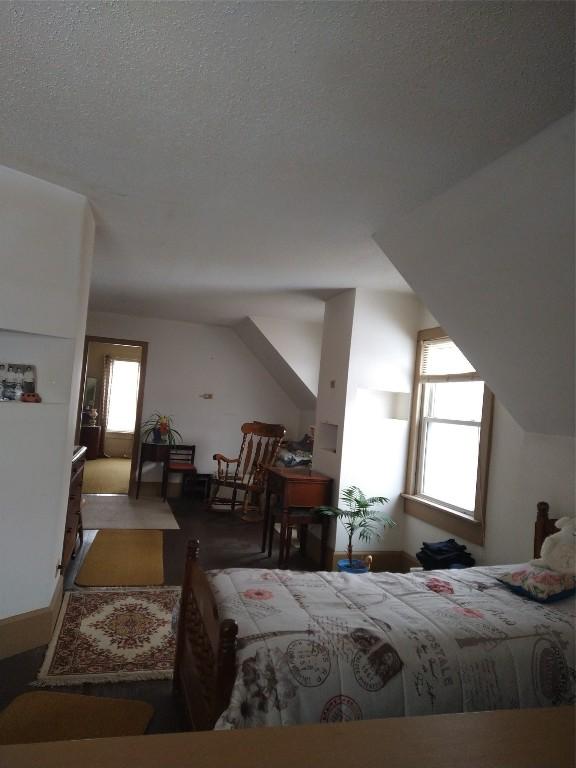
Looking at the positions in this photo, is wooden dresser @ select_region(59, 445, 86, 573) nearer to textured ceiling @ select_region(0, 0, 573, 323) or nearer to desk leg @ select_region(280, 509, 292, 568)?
desk leg @ select_region(280, 509, 292, 568)

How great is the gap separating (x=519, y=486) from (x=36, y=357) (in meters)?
3.07

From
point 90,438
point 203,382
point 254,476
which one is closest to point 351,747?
point 254,476

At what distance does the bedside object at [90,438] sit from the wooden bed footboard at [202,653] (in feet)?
26.6

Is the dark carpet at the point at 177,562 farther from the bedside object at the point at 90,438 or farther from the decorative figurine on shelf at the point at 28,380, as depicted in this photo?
the bedside object at the point at 90,438

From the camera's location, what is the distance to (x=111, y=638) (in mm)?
3115

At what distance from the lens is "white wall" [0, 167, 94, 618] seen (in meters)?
2.82

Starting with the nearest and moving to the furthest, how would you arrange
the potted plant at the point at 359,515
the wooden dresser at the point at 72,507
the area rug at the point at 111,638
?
the area rug at the point at 111,638 < the wooden dresser at the point at 72,507 < the potted plant at the point at 359,515

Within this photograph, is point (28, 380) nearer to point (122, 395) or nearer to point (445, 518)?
point (445, 518)

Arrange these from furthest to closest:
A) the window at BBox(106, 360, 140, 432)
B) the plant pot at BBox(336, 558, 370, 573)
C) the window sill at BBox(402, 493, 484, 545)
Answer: the window at BBox(106, 360, 140, 432) < the plant pot at BBox(336, 558, 370, 573) < the window sill at BBox(402, 493, 484, 545)

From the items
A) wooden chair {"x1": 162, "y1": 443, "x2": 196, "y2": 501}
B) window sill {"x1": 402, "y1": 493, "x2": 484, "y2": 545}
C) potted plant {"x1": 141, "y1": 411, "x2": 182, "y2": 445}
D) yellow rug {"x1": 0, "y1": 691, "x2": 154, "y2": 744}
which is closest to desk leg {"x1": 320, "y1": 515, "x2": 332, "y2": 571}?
window sill {"x1": 402, "y1": 493, "x2": 484, "y2": 545}

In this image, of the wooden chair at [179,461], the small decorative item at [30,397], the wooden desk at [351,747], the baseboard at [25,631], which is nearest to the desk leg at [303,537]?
the wooden chair at [179,461]

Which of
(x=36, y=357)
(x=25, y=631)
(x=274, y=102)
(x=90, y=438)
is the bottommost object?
(x=25, y=631)

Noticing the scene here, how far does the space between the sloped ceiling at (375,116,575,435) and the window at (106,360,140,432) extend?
8.51 meters

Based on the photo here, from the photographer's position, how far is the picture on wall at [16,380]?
293 cm
